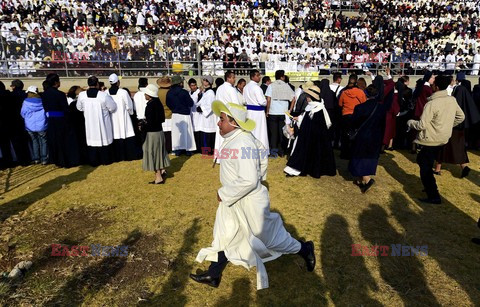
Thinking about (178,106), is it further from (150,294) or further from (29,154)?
(150,294)

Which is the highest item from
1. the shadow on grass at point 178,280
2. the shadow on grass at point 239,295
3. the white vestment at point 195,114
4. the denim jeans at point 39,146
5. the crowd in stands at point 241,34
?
Answer: the crowd in stands at point 241,34

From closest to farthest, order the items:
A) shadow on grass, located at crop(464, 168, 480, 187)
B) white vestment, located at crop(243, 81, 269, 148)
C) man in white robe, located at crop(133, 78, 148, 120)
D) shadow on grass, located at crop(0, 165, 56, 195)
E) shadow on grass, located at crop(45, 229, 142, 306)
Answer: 1. shadow on grass, located at crop(45, 229, 142, 306)
2. shadow on grass, located at crop(0, 165, 56, 195)
3. shadow on grass, located at crop(464, 168, 480, 187)
4. white vestment, located at crop(243, 81, 269, 148)
5. man in white robe, located at crop(133, 78, 148, 120)

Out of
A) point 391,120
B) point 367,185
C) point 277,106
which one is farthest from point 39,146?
point 391,120

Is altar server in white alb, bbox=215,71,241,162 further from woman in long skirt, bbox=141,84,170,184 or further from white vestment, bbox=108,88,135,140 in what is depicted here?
white vestment, bbox=108,88,135,140

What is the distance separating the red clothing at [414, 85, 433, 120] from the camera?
25.3 feet

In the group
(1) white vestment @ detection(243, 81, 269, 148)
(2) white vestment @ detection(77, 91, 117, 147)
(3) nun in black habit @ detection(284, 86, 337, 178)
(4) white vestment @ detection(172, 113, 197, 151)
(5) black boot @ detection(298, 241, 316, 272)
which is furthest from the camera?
(4) white vestment @ detection(172, 113, 197, 151)

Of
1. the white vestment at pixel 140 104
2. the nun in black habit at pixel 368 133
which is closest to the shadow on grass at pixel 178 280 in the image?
the nun in black habit at pixel 368 133

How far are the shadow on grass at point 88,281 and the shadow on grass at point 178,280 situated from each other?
2.01 ft

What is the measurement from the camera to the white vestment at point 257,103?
727cm

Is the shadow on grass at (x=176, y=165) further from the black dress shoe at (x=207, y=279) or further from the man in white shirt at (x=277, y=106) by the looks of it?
the black dress shoe at (x=207, y=279)

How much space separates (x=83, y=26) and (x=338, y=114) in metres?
14.9

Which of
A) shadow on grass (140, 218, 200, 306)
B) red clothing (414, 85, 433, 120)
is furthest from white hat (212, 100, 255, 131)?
red clothing (414, 85, 433, 120)

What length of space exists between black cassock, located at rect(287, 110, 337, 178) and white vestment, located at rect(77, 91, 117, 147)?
4006 millimetres

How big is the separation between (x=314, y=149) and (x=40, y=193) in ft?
16.9
